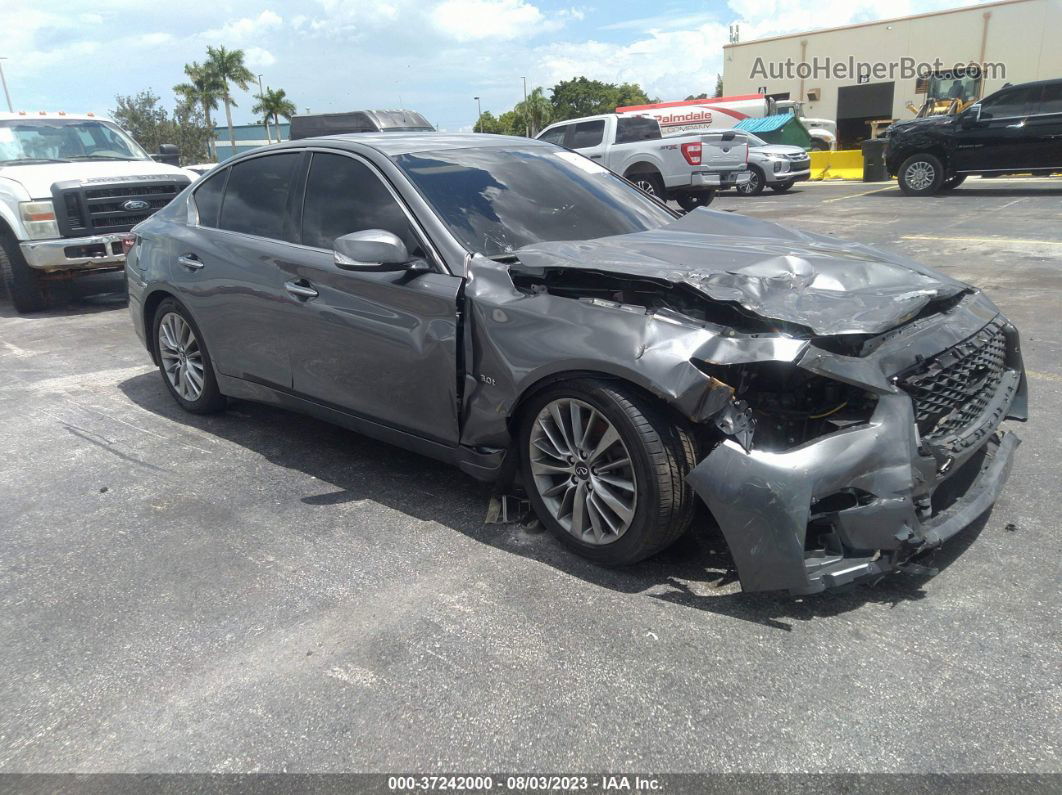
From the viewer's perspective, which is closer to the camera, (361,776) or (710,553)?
(361,776)

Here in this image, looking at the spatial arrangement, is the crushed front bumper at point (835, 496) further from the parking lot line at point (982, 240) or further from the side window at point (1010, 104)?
the side window at point (1010, 104)

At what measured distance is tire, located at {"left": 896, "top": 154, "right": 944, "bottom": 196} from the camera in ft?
53.3

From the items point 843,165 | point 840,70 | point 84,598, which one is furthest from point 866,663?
point 840,70

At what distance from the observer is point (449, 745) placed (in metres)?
2.44

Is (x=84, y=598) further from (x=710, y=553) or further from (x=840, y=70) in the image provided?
(x=840, y=70)

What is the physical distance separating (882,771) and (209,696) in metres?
2.04

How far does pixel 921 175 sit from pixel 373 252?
15.8 metres

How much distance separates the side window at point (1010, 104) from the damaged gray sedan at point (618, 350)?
13.8 meters

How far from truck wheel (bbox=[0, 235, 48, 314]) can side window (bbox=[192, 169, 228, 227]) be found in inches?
212

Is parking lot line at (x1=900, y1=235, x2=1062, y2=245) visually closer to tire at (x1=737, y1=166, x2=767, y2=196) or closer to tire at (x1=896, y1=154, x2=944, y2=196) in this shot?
tire at (x1=896, y1=154, x2=944, y2=196)

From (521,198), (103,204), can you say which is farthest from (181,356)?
(103,204)

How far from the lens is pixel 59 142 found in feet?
33.5

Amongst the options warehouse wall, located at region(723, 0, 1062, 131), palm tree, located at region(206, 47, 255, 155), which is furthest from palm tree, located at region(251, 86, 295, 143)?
warehouse wall, located at region(723, 0, 1062, 131)

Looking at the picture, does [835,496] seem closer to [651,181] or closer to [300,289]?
[300,289]
